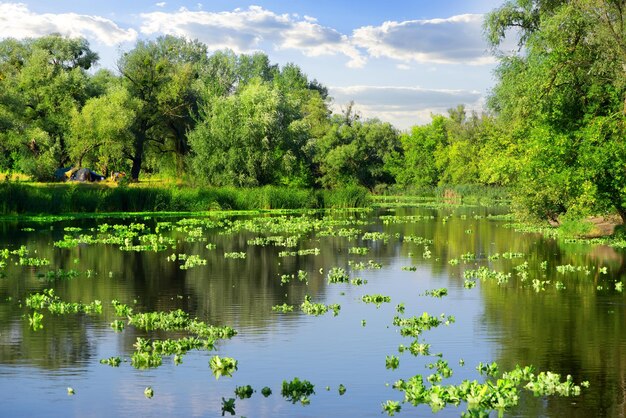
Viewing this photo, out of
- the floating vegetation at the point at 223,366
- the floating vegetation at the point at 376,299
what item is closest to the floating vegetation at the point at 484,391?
the floating vegetation at the point at 223,366

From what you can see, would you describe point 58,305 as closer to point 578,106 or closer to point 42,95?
point 578,106

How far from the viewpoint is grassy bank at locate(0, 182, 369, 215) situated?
6538 cm

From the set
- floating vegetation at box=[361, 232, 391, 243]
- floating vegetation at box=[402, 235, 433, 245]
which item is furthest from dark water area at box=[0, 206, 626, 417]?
floating vegetation at box=[361, 232, 391, 243]

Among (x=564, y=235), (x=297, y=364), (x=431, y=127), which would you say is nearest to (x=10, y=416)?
(x=297, y=364)

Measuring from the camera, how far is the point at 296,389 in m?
14.3

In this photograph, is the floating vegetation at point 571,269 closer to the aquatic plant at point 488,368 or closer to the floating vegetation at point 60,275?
the aquatic plant at point 488,368

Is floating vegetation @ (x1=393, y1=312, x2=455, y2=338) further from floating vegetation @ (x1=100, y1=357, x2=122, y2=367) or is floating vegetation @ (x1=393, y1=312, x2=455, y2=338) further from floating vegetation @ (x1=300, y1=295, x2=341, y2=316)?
floating vegetation @ (x1=100, y1=357, x2=122, y2=367)

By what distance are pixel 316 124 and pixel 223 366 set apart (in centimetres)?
12136

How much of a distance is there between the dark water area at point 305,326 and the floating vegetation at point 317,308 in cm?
30

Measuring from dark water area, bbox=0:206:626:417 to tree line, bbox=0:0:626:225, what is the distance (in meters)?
7.49

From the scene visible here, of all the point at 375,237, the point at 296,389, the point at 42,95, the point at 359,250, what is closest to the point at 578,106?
the point at 375,237

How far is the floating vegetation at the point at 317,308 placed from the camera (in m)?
22.8

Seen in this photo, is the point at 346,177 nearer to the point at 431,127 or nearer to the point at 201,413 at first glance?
the point at 431,127

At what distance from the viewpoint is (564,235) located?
1925 inches
